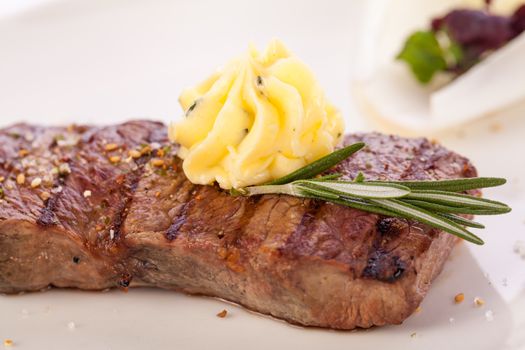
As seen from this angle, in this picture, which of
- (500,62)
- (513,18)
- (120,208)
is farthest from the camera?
(513,18)

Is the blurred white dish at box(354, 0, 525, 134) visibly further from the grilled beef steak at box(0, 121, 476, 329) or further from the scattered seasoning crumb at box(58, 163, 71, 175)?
the scattered seasoning crumb at box(58, 163, 71, 175)

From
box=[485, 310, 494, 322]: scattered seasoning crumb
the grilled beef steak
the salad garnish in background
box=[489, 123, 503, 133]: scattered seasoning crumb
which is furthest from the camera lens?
the salad garnish in background

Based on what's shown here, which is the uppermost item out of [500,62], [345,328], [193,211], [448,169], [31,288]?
[500,62]

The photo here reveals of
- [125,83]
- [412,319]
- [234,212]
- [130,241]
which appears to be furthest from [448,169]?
[125,83]

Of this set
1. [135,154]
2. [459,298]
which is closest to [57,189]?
[135,154]

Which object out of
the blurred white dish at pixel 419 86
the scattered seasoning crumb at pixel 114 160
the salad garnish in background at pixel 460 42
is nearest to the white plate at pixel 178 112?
the blurred white dish at pixel 419 86

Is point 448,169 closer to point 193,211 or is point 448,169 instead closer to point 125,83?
point 193,211

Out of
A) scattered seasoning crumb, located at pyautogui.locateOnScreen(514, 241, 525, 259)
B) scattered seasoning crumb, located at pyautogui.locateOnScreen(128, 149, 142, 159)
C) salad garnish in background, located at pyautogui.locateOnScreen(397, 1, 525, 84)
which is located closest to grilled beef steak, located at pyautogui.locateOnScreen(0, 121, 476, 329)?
scattered seasoning crumb, located at pyautogui.locateOnScreen(128, 149, 142, 159)
